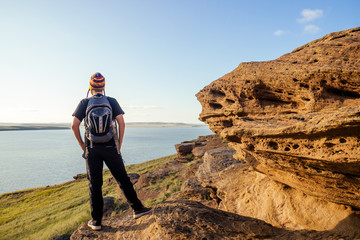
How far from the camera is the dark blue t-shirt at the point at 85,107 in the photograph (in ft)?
18.9

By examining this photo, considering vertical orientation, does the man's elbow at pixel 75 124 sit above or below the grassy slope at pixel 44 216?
above

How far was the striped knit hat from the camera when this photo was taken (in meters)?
5.99

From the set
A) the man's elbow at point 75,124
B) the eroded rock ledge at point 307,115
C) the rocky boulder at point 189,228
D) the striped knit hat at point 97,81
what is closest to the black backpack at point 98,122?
the man's elbow at point 75,124

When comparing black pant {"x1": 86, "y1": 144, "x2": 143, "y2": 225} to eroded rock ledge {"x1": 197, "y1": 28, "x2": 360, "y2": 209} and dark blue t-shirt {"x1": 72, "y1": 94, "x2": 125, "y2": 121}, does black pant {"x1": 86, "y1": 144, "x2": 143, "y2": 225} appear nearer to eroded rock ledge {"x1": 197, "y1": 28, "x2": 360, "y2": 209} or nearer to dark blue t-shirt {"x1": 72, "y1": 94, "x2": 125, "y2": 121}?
dark blue t-shirt {"x1": 72, "y1": 94, "x2": 125, "y2": 121}

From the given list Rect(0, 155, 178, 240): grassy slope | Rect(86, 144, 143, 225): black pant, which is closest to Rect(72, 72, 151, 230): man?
Rect(86, 144, 143, 225): black pant

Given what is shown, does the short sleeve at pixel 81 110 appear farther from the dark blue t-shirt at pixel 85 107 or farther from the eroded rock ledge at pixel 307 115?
the eroded rock ledge at pixel 307 115

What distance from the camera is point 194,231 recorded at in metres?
5.04

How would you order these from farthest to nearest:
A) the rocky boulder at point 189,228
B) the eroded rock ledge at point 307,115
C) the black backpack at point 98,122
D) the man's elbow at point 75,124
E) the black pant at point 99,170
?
the man's elbow at point 75,124
the black pant at point 99,170
the black backpack at point 98,122
the rocky boulder at point 189,228
the eroded rock ledge at point 307,115

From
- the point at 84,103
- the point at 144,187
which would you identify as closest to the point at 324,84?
the point at 84,103

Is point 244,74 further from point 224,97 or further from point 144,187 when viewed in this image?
point 144,187

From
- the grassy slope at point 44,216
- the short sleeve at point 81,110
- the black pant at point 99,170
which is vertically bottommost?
the grassy slope at point 44,216

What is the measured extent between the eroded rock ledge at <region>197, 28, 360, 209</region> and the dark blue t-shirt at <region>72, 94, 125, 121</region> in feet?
11.2

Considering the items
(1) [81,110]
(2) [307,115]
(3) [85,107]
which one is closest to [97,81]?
(3) [85,107]

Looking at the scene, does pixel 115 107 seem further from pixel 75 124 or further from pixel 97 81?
pixel 75 124
